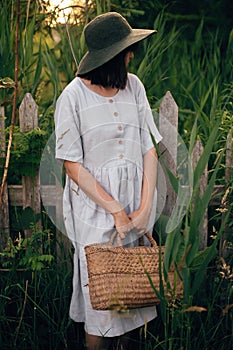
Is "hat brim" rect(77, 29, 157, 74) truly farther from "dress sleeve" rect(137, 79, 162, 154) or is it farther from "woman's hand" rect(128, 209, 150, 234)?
"woman's hand" rect(128, 209, 150, 234)

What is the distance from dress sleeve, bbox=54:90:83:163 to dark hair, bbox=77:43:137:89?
126 millimetres

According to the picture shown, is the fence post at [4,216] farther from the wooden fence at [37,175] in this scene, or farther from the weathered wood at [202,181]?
the weathered wood at [202,181]

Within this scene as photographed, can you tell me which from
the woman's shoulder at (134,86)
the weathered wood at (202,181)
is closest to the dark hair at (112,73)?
the woman's shoulder at (134,86)

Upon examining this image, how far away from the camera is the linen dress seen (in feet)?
7.91

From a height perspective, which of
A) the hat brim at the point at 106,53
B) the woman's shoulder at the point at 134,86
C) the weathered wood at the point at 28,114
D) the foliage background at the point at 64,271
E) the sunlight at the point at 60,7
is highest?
the sunlight at the point at 60,7

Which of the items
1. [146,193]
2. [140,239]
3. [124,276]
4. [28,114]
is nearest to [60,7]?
[28,114]

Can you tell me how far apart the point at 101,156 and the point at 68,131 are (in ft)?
0.57

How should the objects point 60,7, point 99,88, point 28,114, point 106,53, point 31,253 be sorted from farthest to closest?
point 60,7
point 28,114
point 31,253
point 99,88
point 106,53

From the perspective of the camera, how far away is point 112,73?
2.40 meters

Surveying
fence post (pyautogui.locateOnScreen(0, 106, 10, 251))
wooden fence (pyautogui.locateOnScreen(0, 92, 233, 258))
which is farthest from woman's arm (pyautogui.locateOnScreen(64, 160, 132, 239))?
fence post (pyautogui.locateOnScreen(0, 106, 10, 251))

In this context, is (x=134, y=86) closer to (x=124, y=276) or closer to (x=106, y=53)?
(x=106, y=53)

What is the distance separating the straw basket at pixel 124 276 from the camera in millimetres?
2182

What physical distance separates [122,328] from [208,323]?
14.6 inches

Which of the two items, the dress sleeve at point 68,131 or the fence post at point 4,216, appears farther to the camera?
the fence post at point 4,216
